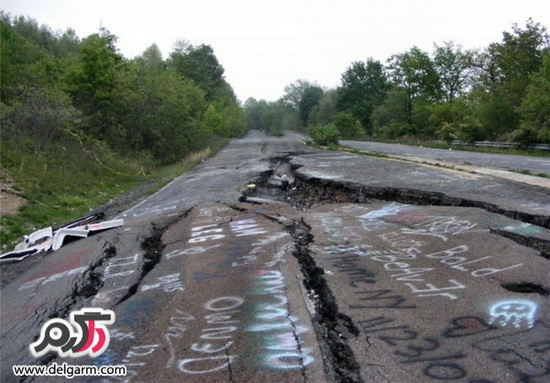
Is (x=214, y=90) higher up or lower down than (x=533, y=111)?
higher up

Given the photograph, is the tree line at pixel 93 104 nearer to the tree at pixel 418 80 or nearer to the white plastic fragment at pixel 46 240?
the white plastic fragment at pixel 46 240

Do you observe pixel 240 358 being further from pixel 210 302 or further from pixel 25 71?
pixel 25 71

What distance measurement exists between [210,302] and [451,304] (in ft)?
7.34

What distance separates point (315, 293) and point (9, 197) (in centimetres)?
1114

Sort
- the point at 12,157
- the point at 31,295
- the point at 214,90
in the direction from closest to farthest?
the point at 31,295 → the point at 12,157 → the point at 214,90

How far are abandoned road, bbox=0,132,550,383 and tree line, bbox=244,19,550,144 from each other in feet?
68.1

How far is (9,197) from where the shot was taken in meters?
13.6

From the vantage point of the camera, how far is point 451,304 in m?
4.54

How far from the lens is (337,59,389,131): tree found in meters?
78.0

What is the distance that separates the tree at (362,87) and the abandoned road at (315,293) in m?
69.6

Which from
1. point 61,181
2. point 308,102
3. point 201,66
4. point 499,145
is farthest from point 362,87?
point 61,181

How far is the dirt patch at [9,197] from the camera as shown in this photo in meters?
12.7

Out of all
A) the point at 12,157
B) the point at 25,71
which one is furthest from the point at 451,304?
the point at 25,71

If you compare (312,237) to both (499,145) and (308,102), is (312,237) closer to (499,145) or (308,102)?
(499,145)
